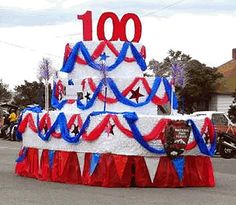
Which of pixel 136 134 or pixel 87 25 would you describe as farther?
pixel 87 25

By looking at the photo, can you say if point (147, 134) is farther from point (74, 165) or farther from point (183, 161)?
point (74, 165)

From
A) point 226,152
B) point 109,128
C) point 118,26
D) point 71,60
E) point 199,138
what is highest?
point 118,26

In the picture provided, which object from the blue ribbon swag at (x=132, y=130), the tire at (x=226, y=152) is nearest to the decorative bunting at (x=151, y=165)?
the blue ribbon swag at (x=132, y=130)

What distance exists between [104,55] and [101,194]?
399 cm

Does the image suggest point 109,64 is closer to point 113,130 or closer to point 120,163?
point 113,130

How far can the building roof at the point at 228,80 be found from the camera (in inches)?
2135

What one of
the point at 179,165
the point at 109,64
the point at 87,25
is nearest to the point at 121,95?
the point at 109,64

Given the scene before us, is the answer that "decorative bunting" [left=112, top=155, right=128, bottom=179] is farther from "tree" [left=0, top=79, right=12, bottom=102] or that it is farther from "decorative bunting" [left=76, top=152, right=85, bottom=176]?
"tree" [left=0, top=79, right=12, bottom=102]

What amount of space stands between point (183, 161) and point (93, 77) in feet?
9.72

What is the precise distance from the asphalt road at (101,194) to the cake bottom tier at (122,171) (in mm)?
319

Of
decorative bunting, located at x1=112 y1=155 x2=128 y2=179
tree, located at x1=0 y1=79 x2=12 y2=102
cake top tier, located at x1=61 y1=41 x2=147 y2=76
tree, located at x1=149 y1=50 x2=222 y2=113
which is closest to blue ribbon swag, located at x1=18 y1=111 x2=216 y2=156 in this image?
decorative bunting, located at x1=112 y1=155 x2=128 y2=179

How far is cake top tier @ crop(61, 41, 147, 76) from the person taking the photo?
14.4m

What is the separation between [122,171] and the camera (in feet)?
41.7

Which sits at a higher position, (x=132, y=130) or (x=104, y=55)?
(x=104, y=55)
